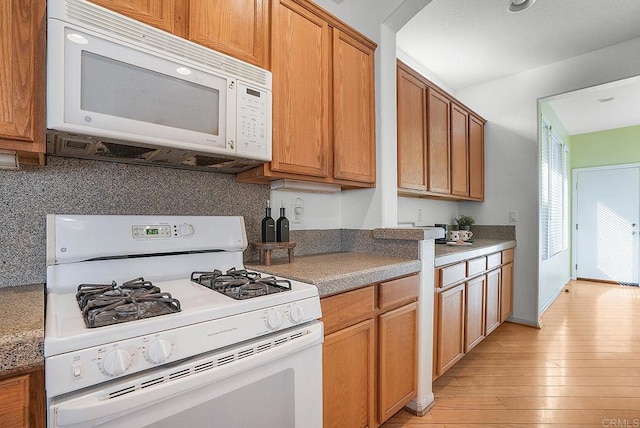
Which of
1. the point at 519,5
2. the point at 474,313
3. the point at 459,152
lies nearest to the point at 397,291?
the point at 474,313

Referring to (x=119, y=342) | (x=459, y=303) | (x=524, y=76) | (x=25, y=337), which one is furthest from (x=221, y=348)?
(x=524, y=76)

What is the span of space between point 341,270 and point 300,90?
38.3 inches

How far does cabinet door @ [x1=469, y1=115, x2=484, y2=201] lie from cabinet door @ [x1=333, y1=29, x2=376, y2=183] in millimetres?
1831

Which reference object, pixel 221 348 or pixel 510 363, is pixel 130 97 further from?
pixel 510 363

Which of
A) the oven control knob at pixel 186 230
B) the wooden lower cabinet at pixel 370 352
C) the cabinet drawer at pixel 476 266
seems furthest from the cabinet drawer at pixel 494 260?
the oven control knob at pixel 186 230

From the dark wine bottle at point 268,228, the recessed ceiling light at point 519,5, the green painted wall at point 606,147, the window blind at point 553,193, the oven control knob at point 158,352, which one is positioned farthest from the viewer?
the green painted wall at point 606,147

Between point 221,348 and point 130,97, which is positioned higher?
point 130,97

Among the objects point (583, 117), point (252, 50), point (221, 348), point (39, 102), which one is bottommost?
point (221, 348)

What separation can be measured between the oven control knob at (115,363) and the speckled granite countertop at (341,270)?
68cm

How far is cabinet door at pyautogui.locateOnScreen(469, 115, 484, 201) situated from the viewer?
3411mm

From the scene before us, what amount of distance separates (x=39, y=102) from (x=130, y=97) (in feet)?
0.83

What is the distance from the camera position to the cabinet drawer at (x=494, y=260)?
2.79 m

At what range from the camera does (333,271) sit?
1.44 meters

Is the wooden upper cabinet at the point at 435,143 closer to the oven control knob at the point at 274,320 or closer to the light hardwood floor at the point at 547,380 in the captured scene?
the light hardwood floor at the point at 547,380
